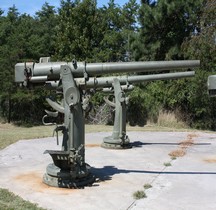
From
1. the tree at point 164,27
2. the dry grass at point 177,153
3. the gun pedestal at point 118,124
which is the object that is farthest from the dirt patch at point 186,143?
the tree at point 164,27

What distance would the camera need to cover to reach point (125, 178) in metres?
7.58

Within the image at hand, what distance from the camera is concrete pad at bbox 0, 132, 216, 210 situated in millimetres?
6043

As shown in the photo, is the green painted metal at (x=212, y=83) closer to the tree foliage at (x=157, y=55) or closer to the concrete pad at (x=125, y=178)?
the concrete pad at (x=125, y=178)

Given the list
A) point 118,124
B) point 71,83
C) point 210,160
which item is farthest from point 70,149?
point 118,124

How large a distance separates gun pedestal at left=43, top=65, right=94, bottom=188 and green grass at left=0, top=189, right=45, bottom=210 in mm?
909

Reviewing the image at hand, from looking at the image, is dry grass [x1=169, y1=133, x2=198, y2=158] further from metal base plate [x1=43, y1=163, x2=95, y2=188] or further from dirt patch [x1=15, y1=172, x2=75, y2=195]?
dirt patch [x1=15, y1=172, x2=75, y2=195]

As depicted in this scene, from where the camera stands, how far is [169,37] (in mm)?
23516

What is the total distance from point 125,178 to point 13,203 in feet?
8.07

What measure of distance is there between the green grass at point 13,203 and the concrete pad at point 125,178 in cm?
18

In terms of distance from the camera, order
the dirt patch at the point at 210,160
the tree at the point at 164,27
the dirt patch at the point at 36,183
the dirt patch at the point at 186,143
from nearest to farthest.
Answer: the dirt patch at the point at 36,183 < the dirt patch at the point at 210,160 < the dirt patch at the point at 186,143 < the tree at the point at 164,27

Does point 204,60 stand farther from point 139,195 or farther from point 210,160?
point 139,195

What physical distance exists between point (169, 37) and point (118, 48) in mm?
7002

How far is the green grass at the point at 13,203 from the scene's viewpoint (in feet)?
18.4

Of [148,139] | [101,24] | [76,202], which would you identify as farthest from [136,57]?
[76,202]
